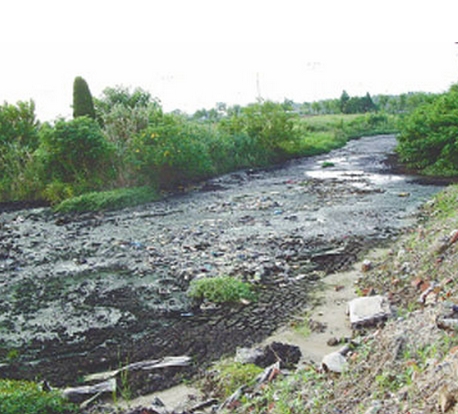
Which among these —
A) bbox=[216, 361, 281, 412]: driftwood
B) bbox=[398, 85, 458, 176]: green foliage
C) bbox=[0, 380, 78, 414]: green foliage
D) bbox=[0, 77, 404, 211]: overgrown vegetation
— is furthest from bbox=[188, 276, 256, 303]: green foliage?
bbox=[398, 85, 458, 176]: green foliage

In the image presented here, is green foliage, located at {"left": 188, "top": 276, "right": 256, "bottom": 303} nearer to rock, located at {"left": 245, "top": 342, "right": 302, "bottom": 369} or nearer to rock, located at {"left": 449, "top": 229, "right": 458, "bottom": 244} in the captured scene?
rock, located at {"left": 245, "top": 342, "right": 302, "bottom": 369}

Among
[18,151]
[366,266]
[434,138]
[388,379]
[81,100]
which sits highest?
[81,100]

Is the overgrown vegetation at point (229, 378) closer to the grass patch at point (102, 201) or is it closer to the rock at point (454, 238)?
the rock at point (454, 238)

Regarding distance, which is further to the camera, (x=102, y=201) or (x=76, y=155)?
(x=76, y=155)

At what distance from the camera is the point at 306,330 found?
5098 mm

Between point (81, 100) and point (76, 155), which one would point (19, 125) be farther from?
point (76, 155)

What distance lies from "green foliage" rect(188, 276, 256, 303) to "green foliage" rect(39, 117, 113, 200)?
10.2m

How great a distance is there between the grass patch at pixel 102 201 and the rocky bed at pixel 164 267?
598 mm

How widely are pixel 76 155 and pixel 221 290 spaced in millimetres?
11257

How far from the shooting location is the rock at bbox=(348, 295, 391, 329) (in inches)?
190

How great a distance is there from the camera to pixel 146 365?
4582 mm

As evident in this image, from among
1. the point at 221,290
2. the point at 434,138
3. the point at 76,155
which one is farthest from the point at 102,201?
the point at 434,138

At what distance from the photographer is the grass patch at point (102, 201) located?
1388 centimetres

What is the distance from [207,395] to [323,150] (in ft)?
89.7
